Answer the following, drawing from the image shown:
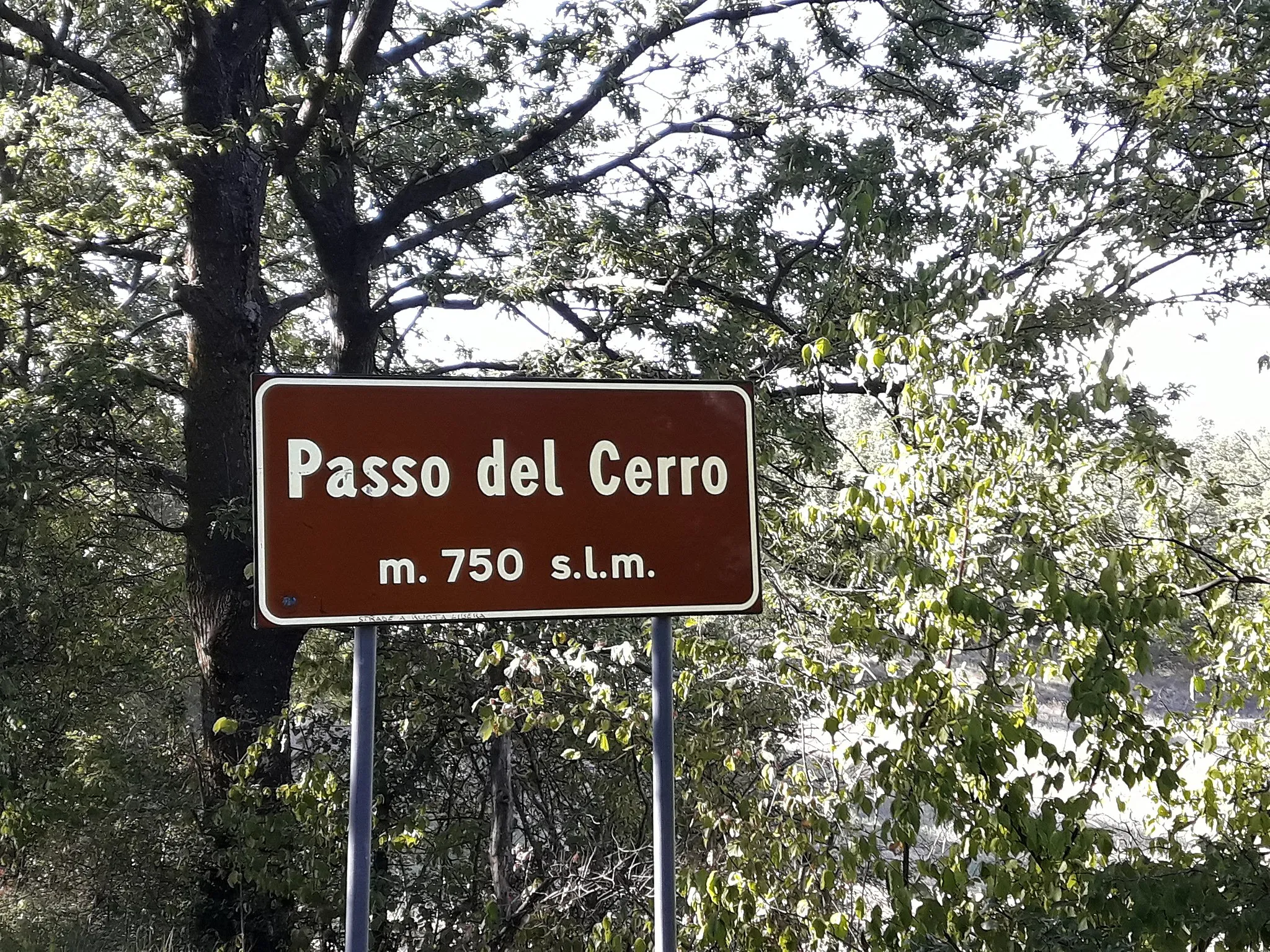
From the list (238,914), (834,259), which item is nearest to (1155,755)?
(834,259)

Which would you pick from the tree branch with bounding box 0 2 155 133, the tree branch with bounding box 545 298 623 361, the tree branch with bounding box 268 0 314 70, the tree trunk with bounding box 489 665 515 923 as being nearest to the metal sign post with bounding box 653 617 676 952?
the tree trunk with bounding box 489 665 515 923

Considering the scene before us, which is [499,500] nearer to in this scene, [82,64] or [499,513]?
[499,513]

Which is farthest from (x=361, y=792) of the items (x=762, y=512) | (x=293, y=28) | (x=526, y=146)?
(x=293, y=28)

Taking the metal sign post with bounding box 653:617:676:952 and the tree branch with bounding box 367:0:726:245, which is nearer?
the metal sign post with bounding box 653:617:676:952

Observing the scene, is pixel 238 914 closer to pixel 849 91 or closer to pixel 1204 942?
pixel 1204 942

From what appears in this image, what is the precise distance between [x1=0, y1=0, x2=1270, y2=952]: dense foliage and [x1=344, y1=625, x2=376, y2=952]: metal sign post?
1.30 m

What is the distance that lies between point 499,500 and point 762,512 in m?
2.16

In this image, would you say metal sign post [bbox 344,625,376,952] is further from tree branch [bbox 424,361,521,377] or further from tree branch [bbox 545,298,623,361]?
tree branch [bbox 424,361,521,377]

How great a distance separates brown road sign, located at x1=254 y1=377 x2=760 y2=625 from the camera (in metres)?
1.68

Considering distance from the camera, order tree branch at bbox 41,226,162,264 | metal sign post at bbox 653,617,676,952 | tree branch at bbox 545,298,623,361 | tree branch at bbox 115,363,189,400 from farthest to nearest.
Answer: tree branch at bbox 41,226,162,264 < tree branch at bbox 545,298,623,361 < tree branch at bbox 115,363,189,400 < metal sign post at bbox 653,617,676,952

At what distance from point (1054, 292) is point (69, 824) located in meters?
8.43

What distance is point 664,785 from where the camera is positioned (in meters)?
1.81

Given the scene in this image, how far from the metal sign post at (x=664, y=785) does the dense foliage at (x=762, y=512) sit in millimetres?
747

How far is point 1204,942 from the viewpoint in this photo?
2.17m
